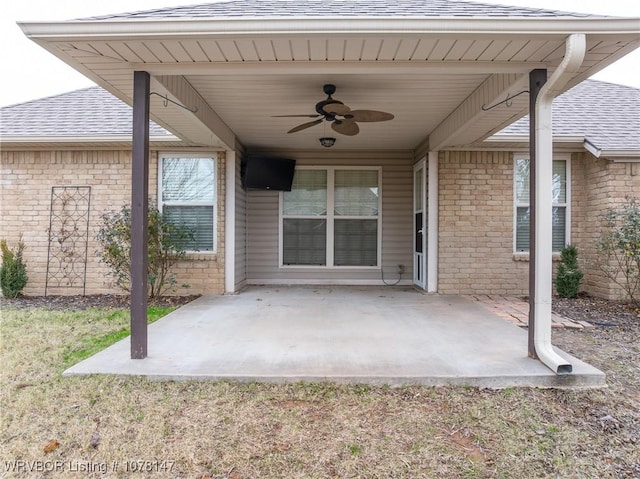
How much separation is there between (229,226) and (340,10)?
3.87 meters

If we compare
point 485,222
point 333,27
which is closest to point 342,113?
point 333,27

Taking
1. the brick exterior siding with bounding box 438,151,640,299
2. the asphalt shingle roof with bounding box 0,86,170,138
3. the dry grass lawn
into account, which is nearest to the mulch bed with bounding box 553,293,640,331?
the brick exterior siding with bounding box 438,151,640,299

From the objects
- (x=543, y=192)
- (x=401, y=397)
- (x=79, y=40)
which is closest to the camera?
(x=401, y=397)

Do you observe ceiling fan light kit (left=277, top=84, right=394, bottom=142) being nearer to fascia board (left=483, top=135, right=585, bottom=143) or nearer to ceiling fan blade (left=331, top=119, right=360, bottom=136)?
ceiling fan blade (left=331, top=119, right=360, bottom=136)

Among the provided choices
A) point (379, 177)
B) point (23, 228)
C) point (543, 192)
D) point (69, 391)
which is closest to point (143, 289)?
point (69, 391)

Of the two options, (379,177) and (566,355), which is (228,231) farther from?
(566,355)

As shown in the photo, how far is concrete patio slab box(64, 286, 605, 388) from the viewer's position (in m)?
2.75

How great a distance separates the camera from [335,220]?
7172 millimetres

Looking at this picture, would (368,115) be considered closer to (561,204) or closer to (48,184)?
(561,204)

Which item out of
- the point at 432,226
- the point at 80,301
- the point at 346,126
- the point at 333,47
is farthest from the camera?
the point at 432,226

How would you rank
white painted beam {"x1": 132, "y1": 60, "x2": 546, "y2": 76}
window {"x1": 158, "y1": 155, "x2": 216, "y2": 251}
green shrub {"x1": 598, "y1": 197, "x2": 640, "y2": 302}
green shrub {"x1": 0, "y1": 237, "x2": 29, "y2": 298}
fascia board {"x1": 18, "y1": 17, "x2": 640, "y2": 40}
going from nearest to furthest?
fascia board {"x1": 18, "y1": 17, "x2": 640, "y2": 40}, white painted beam {"x1": 132, "y1": 60, "x2": 546, "y2": 76}, green shrub {"x1": 598, "y1": 197, "x2": 640, "y2": 302}, green shrub {"x1": 0, "y1": 237, "x2": 29, "y2": 298}, window {"x1": 158, "y1": 155, "x2": 216, "y2": 251}

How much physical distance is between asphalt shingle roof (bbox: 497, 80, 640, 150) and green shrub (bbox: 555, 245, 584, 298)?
1554 mm

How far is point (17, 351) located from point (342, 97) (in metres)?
3.96

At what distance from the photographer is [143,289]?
312 centimetres
